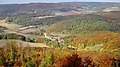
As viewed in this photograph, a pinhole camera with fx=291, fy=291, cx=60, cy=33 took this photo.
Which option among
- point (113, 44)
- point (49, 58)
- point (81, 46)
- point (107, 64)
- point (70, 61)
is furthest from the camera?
point (81, 46)

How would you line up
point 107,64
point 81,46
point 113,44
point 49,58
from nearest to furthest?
A: point 107,64
point 49,58
point 113,44
point 81,46

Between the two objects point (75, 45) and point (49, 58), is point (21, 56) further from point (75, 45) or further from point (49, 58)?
point (75, 45)

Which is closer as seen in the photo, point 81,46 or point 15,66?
point 15,66

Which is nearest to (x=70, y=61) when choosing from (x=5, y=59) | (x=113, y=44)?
(x=5, y=59)

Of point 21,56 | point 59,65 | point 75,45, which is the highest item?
point 59,65

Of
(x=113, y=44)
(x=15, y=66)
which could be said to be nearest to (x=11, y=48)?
(x=15, y=66)

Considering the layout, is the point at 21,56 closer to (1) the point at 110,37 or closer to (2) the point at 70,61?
(2) the point at 70,61

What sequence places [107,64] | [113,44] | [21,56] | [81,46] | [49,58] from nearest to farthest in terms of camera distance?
[107,64], [49,58], [21,56], [113,44], [81,46]

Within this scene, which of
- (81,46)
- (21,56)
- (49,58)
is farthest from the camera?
(81,46)

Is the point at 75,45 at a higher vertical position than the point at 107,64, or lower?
lower
